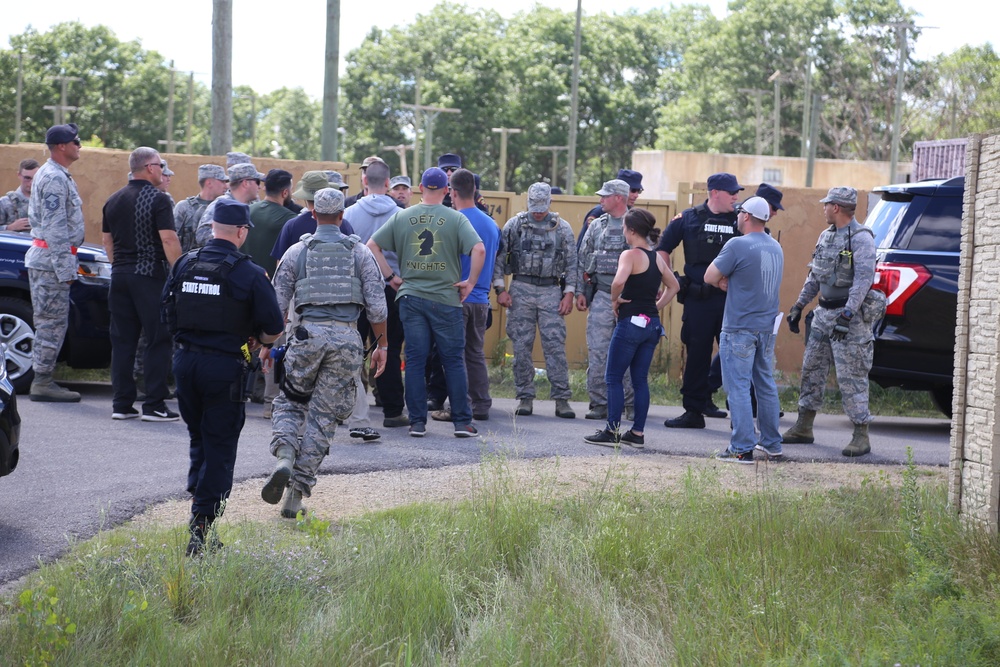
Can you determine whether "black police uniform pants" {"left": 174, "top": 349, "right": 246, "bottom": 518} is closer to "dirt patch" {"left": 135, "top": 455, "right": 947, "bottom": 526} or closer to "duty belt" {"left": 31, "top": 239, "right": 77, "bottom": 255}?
"dirt patch" {"left": 135, "top": 455, "right": 947, "bottom": 526}

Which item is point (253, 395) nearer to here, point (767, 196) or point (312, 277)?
point (312, 277)

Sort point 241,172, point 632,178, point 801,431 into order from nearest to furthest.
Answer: point 241,172
point 801,431
point 632,178

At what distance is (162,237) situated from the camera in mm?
9219

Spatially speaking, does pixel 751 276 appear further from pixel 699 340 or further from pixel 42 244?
pixel 42 244

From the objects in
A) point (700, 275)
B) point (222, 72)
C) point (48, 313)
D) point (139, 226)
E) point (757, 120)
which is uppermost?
point (757, 120)

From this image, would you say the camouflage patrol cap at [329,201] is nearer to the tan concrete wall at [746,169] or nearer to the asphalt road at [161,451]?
the asphalt road at [161,451]

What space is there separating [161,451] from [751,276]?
169 inches

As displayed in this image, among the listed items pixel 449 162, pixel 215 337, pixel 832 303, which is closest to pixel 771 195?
pixel 832 303

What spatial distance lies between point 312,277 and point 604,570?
239cm

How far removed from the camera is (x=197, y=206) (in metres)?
10.4

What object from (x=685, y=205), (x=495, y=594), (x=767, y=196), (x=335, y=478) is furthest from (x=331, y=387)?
(x=685, y=205)

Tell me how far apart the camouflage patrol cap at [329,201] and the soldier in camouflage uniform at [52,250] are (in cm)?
370

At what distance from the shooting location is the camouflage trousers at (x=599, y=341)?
33.8 feet

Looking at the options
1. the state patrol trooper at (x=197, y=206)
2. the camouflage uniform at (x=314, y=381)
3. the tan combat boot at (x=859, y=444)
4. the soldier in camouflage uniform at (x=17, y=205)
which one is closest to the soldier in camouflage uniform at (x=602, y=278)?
the tan combat boot at (x=859, y=444)
